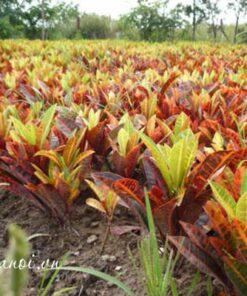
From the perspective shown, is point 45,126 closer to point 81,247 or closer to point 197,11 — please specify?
point 81,247

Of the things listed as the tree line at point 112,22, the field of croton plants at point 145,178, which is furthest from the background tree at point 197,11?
the field of croton plants at point 145,178

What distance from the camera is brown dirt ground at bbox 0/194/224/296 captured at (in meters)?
1.31

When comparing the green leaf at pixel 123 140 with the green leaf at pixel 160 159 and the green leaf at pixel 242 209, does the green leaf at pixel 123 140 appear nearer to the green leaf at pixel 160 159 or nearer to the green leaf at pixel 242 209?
the green leaf at pixel 160 159

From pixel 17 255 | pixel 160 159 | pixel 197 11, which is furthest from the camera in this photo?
pixel 197 11

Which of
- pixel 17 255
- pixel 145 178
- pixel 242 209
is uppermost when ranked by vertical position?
pixel 17 255

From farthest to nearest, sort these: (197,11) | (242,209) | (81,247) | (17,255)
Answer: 1. (197,11)
2. (81,247)
3. (242,209)
4. (17,255)

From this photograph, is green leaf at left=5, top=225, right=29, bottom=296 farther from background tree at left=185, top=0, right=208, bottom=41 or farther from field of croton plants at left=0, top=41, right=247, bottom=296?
background tree at left=185, top=0, right=208, bottom=41

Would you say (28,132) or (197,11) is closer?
(28,132)

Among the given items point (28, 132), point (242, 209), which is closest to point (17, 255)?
point (242, 209)

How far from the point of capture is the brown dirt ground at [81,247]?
1313 mm

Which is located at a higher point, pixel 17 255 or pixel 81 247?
pixel 17 255

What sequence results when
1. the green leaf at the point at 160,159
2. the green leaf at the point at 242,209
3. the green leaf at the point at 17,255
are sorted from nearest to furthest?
the green leaf at the point at 17,255 → the green leaf at the point at 242,209 → the green leaf at the point at 160,159

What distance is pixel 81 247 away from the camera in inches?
59.7

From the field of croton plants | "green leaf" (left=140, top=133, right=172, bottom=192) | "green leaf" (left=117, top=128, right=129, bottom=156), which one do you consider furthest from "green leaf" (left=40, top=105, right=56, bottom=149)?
"green leaf" (left=140, top=133, right=172, bottom=192)
